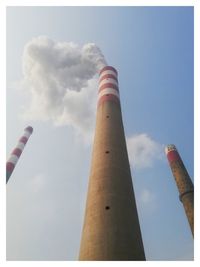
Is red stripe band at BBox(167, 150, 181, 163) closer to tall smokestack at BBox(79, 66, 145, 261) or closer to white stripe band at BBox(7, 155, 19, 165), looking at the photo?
tall smokestack at BBox(79, 66, 145, 261)

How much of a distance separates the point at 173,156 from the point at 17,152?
1115 cm

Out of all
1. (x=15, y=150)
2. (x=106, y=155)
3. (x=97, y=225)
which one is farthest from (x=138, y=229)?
(x=15, y=150)

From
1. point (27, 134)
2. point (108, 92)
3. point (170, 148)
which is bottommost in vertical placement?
point (108, 92)

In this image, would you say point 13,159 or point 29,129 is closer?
point 13,159

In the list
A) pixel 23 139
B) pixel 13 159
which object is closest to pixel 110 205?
pixel 13 159

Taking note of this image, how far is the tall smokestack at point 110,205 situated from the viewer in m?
6.46

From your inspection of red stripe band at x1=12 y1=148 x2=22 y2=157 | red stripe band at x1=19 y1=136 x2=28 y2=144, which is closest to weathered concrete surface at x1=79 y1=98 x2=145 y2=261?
red stripe band at x1=12 y1=148 x2=22 y2=157

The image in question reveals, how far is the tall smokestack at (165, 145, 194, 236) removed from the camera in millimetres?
13078

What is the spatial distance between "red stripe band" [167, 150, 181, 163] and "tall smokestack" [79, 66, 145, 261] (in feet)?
20.3

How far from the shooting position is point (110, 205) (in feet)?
24.1

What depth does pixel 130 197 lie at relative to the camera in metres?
8.06

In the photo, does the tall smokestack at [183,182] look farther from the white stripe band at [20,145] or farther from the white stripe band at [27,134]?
the white stripe band at [27,134]

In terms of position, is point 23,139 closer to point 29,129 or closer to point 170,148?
point 29,129

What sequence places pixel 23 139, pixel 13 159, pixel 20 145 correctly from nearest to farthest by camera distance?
1. pixel 13 159
2. pixel 20 145
3. pixel 23 139
